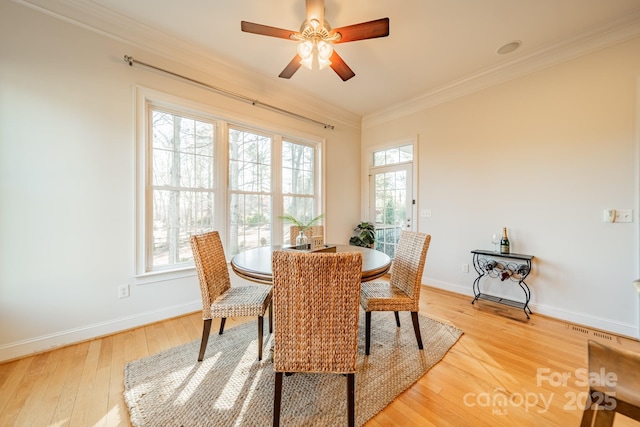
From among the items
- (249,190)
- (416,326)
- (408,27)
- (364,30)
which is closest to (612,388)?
(416,326)

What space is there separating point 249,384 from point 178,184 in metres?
2.09

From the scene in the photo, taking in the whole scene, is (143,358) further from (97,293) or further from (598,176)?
(598,176)

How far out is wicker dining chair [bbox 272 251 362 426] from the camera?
111 centimetres

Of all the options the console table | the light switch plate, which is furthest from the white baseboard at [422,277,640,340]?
the light switch plate

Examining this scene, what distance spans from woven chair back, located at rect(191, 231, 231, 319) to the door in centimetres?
282

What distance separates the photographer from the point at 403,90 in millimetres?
3414

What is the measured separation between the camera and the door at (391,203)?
12.5ft

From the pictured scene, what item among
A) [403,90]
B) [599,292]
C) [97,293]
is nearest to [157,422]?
[97,293]

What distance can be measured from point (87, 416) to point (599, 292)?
161 inches

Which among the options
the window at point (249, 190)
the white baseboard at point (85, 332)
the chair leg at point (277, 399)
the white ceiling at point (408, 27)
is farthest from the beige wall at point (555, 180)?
the white baseboard at point (85, 332)

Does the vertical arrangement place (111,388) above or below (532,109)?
below

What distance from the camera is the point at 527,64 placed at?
266 centimetres

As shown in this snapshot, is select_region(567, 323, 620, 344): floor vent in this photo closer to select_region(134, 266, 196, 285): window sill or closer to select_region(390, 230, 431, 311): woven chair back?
select_region(390, 230, 431, 311): woven chair back

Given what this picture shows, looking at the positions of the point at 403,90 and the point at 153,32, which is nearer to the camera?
the point at 153,32
